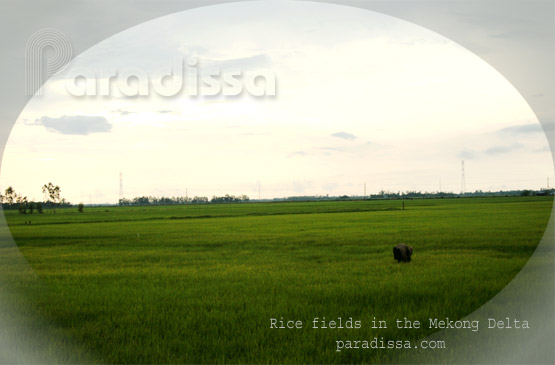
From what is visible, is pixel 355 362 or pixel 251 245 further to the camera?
pixel 251 245

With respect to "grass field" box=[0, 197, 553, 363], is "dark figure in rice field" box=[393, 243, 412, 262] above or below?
above

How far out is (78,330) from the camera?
7219 millimetres

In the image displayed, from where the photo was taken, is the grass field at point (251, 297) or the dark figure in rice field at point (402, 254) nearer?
the grass field at point (251, 297)

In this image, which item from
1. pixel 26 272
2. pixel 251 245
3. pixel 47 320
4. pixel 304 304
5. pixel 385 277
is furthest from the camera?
pixel 251 245

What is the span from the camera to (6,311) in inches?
343

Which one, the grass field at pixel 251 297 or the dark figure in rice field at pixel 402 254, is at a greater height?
the dark figure in rice field at pixel 402 254

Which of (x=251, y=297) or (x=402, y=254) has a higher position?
(x=402, y=254)

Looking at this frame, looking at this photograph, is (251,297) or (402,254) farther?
(402,254)

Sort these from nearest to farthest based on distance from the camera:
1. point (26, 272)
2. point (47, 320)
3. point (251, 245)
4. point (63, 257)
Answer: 1. point (47, 320)
2. point (26, 272)
3. point (63, 257)
4. point (251, 245)

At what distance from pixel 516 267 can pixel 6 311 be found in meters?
13.5

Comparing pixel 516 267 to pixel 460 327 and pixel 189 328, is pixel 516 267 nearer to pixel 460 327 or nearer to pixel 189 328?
pixel 460 327

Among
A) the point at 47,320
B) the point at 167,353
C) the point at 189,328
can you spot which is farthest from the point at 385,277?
the point at 47,320

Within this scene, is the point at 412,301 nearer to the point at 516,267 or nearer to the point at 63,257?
the point at 516,267

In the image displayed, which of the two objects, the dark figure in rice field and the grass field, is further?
the dark figure in rice field
